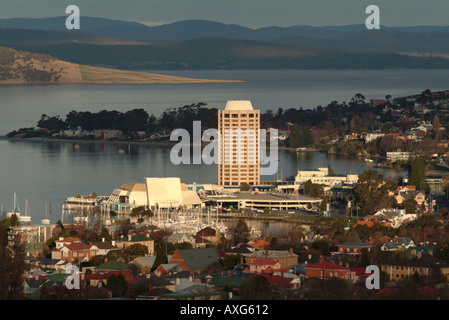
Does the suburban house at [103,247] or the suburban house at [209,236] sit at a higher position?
the suburban house at [103,247]

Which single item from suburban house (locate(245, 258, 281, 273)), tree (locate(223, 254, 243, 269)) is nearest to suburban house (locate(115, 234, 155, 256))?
tree (locate(223, 254, 243, 269))

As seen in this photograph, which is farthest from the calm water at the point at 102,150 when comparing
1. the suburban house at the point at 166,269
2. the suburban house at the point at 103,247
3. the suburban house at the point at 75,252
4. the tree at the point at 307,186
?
the suburban house at the point at 166,269

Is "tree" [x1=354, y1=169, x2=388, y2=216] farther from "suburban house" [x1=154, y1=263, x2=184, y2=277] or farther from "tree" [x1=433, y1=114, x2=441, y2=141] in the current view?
"tree" [x1=433, y1=114, x2=441, y2=141]

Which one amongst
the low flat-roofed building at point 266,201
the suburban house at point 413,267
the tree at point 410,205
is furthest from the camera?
the low flat-roofed building at point 266,201

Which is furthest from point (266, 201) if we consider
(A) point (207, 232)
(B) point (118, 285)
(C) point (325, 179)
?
(B) point (118, 285)
